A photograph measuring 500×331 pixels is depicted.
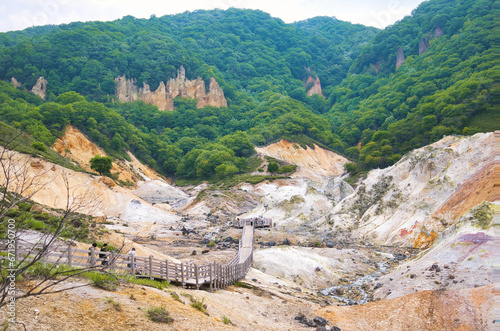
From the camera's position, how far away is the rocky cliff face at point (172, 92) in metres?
131

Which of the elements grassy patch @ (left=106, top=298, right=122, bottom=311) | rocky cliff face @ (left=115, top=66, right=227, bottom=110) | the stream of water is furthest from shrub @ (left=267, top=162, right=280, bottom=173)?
grassy patch @ (left=106, top=298, right=122, bottom=311)

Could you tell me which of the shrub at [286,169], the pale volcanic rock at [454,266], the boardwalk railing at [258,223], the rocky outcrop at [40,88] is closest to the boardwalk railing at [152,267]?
the pale volcanic rock at [454,266]

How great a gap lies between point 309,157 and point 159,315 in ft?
296

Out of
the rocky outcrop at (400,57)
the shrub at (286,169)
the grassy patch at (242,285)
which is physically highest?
the rocky outcrop at (400,57)

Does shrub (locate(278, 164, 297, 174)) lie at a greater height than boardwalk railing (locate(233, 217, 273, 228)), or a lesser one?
greater

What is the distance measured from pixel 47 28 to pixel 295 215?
17378 cm

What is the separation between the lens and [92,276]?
37.3 ft

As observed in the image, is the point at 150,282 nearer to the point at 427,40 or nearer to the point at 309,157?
the point at 309,157

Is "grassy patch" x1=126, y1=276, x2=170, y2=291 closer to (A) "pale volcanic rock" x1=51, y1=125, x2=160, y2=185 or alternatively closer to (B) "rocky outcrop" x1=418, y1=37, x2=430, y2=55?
(A) "pale volcanic rock" x1=51, y1=125, x2=160, y2=185

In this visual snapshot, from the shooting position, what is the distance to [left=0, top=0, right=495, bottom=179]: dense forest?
268ft

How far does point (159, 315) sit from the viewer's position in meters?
10.4

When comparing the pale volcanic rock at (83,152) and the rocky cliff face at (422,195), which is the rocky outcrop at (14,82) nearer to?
the pale volcanic rock at (83,152)

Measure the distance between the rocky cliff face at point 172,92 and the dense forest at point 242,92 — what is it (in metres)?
2.61

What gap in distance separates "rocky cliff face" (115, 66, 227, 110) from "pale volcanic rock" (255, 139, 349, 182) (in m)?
44.6
